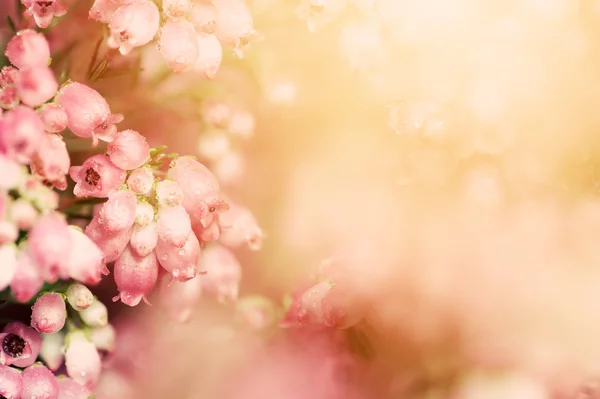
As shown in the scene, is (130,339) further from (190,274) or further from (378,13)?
(378,13)

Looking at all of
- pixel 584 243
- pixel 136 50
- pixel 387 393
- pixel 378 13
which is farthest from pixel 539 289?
pixel 136 50

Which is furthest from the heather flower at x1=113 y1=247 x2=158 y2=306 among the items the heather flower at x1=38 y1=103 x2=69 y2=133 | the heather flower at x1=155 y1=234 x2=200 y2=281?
the heather flower at x1=38 y1=103 x2=69 y2=133

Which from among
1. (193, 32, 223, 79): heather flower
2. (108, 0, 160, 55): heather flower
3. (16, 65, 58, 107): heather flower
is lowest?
(16, 65, 58, 107): heather flower

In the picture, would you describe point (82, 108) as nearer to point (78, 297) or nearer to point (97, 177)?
point (97, 177)

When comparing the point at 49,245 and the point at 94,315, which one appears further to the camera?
the point at 94,315

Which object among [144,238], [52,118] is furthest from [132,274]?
[52,118]

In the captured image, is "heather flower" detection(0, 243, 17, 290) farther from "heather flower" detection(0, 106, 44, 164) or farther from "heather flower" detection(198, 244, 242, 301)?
"heather flower" detection(198, 244, 242, 301)
